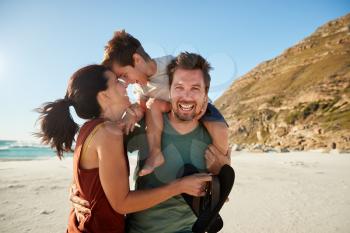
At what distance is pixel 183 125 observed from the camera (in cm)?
311

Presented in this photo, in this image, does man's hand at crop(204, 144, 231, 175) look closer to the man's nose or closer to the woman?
the woman

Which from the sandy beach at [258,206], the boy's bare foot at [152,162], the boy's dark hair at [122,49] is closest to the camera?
the boy's bare foot at [152,162]

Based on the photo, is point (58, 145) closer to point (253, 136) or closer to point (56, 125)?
point (56, 125)

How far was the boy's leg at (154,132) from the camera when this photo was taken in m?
2.86

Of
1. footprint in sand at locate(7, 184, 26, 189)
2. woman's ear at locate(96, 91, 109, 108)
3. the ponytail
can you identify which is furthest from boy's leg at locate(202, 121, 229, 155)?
footprint in sand at locate(7, 184, 26, 189)

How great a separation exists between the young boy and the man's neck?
0.10 metres

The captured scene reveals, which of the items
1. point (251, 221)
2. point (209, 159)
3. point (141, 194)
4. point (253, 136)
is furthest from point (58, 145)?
point (253, 136)

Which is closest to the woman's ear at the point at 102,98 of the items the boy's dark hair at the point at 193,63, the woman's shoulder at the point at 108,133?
the woman's shoulder at the point at 108,133

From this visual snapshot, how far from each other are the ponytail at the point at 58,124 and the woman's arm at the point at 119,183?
59 centimetres

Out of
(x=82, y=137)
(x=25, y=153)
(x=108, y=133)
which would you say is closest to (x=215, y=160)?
(x=108, y=133)

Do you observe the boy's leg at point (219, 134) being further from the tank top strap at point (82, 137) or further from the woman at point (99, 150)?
the tank top strap at point (82, 137)

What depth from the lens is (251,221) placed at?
6031 mm

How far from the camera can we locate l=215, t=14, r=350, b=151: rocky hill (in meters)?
35.9

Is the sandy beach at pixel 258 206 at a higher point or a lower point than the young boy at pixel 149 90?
lower
